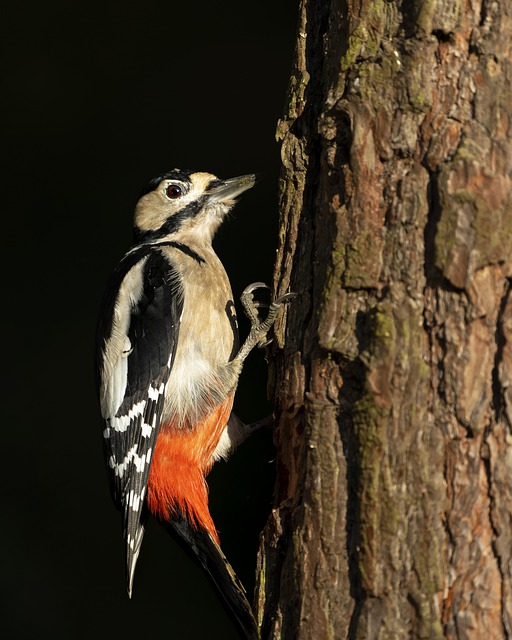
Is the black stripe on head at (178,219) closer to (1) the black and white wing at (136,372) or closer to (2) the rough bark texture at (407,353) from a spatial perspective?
(1) the black and white wing at (136,372)

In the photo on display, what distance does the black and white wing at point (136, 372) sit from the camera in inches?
103

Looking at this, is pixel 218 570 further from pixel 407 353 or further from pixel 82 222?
pixel 82 222

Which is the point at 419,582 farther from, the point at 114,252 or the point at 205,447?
the point at 114,252

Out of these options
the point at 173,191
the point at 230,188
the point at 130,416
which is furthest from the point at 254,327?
the point at 173,191

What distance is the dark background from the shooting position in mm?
3901

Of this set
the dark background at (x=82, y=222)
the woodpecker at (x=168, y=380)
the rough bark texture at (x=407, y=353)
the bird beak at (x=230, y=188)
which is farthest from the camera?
the dark background at (x=82, y=222)

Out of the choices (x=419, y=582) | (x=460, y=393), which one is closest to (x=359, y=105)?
(x=460, y=393)

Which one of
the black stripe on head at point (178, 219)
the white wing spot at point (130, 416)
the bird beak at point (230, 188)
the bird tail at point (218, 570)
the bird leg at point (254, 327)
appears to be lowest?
the bird tail at point (218, 570)

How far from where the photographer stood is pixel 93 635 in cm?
397

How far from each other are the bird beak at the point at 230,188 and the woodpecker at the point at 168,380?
25 centimetres

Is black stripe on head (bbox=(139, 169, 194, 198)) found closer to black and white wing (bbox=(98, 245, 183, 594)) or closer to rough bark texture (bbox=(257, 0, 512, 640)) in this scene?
black and white wing (bbox=(98, 245, 183, 594))

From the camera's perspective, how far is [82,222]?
4.22 metres

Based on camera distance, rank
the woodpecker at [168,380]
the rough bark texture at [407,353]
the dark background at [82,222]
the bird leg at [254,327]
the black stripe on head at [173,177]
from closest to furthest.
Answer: the rough bark texture at [407,353]
the bird leg at [254,327]
the woodpecker at [168,380]
the black stripe on head at [173,177]
the dark background at [82,222]

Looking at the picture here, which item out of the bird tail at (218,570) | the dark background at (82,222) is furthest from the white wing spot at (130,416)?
the dark background at (82,222)
